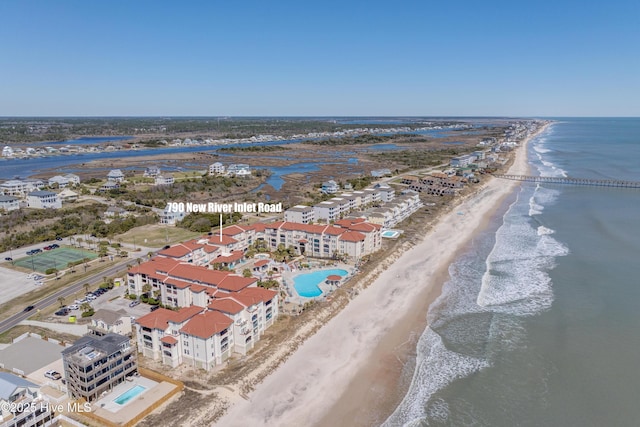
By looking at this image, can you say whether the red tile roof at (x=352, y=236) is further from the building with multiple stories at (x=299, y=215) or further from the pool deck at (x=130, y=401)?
the pool deck at (x=130, y=401)

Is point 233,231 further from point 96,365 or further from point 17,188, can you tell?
point 17,188

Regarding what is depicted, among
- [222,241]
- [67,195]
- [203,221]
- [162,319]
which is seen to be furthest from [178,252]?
[67,195]

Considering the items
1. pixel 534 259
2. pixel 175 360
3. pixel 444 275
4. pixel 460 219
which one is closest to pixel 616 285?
pixel 534 259

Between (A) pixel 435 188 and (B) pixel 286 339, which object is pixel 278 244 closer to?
(B) pixel 286 339

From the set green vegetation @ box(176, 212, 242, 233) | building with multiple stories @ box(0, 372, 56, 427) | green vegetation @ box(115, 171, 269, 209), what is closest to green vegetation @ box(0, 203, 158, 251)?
green vegetation @ box(176, 212, 242, 233)

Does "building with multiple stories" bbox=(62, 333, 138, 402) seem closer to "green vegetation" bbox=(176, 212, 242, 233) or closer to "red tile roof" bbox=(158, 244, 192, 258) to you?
"red tile roof" bbox=(158, 244, 192, 258)

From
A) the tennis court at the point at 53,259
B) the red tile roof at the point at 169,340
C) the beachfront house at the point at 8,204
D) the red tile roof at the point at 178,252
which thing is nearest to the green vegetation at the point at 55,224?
the beachfront house at the point at 8,204

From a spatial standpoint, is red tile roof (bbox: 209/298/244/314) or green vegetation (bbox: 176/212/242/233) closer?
red tile roof (bbox: 209/298/244/314)
